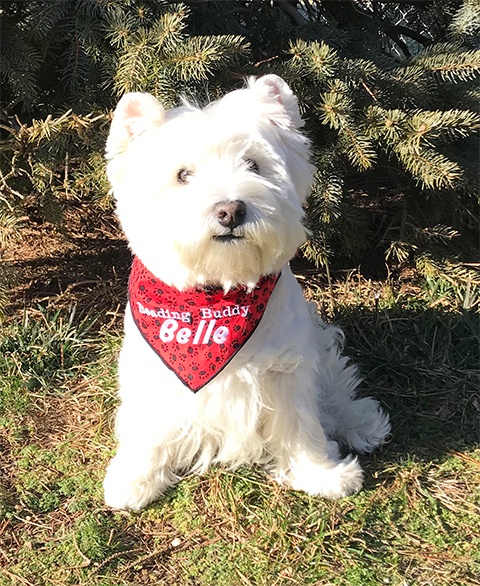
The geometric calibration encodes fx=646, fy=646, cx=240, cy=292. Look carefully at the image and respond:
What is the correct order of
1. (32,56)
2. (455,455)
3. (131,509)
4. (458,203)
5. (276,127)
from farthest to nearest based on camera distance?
(458,203), (32,56), (455,455), (131,509), (276,127)

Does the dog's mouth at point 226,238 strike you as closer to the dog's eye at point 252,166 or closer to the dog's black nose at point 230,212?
the dog's black nose at point 230,212

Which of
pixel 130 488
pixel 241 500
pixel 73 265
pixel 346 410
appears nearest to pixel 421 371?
pixel 346 410

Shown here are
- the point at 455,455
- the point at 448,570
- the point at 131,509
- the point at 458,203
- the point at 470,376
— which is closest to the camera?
the point at 448,570

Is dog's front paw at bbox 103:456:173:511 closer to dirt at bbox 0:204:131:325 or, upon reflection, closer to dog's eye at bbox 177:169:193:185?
dog's eye at bbox 177:169:193:185

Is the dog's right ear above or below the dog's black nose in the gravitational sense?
above

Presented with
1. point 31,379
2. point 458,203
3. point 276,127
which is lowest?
point 31,379

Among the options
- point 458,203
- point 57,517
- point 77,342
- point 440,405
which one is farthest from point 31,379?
point 458,203

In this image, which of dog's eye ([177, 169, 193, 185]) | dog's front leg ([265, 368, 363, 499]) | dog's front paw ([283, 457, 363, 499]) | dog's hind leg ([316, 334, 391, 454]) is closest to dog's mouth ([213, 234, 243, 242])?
dog's eye ([177, 169, 193, 185])

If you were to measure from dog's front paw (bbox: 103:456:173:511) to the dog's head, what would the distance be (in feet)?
3.06

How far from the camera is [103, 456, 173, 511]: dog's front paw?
108 inches

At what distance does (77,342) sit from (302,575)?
6.31 ft

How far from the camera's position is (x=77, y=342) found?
375 cm

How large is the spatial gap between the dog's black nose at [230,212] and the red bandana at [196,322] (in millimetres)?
458

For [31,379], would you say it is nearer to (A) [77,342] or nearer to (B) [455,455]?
(A) [77,342]
